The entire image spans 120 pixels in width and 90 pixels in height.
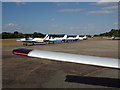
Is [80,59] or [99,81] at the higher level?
[80,59]

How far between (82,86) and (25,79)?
2.95 metres

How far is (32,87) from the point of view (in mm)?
5555

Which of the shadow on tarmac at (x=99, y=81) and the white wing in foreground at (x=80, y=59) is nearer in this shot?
the white wing in foreground at (x=80, y=59)

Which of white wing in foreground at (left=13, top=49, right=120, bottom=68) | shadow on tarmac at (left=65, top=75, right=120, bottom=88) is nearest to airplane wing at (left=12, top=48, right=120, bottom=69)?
white wing in foreground at (left=13, top=49, right=120, bottom=68)

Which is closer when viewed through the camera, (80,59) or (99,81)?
(80,59)

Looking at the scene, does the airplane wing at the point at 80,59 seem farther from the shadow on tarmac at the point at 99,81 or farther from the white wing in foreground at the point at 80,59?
the shadow on tarmac at the point at 99,81

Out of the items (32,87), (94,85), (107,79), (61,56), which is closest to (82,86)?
(94,85)

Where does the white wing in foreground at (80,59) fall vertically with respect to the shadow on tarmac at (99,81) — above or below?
above

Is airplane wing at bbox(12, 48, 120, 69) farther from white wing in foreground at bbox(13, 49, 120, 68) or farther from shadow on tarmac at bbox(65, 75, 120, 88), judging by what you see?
shadow on tarmac at bbox(65, 75, 120, 88)

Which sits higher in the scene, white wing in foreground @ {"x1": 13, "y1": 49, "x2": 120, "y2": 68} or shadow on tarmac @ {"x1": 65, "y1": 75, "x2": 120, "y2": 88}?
white wing in foreground @ {"x1": 13, "y1": 49, "x2": 120, "y2": 68}

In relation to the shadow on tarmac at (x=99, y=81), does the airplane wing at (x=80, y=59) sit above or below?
above

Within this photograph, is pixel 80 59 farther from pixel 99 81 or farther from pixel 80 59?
pixel 99 81

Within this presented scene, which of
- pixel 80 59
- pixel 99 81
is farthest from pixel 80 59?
pixel 99 81

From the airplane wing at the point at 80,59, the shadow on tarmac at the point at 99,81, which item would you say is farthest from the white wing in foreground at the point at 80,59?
the shadow on tarmac at the point at 99,81
